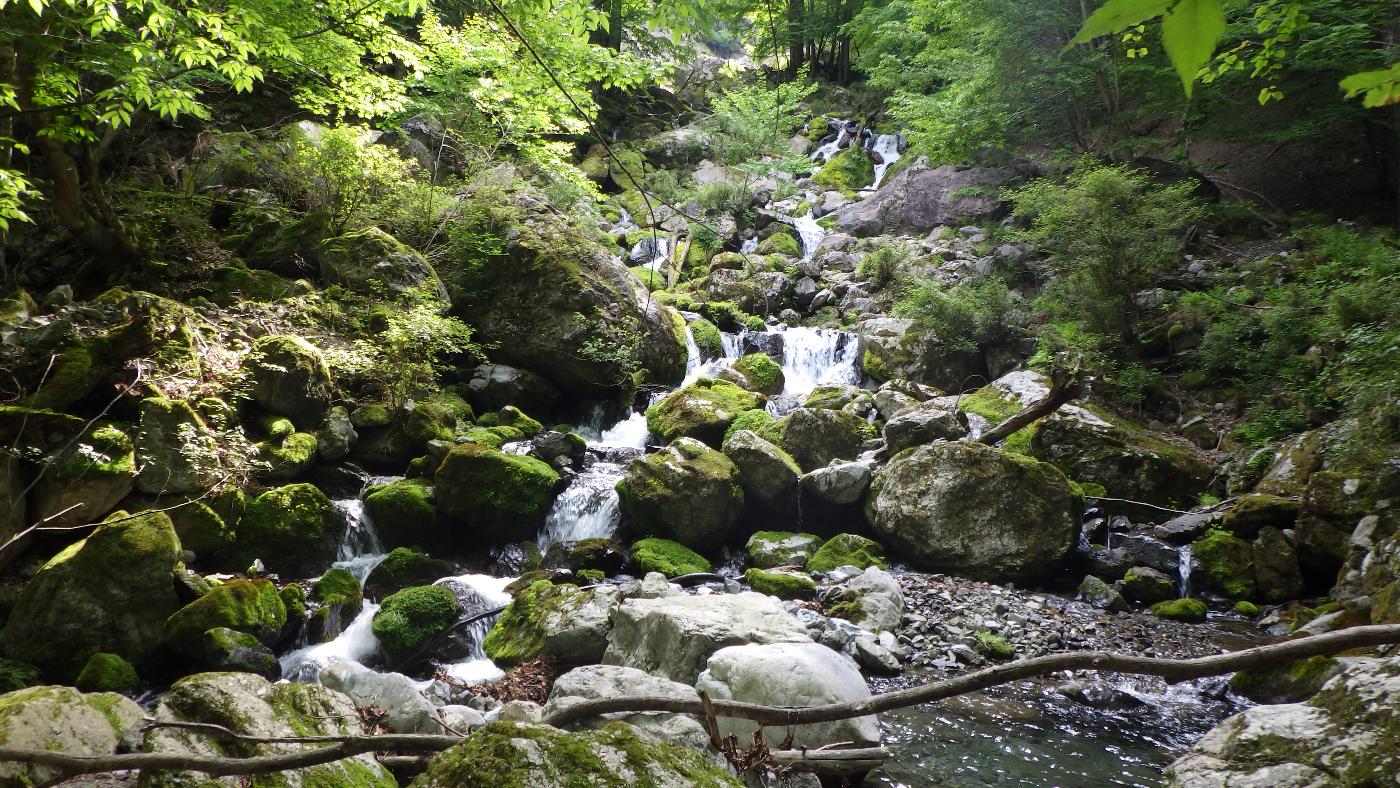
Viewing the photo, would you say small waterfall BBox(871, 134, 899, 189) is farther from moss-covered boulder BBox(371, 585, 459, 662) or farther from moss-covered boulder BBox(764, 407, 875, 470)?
moss-covered boulder BBox(371, 585, 459, 662)

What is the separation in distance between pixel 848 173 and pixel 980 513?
720 inches

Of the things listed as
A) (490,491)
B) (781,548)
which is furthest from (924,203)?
(490,491)

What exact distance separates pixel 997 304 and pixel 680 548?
26.1 ft

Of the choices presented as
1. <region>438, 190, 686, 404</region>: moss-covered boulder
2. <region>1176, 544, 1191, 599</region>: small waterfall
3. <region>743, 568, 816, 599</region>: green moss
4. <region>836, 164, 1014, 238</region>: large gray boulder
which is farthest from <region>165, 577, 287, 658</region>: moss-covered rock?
<region>836, 164, 1014, 238</region>: large gray boulder

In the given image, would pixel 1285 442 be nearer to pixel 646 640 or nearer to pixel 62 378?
pixel 646 640

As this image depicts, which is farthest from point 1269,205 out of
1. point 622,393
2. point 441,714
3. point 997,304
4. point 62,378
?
point 62,378

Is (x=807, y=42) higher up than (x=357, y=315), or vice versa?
(x=807, y=42)

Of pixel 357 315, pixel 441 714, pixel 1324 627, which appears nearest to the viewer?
pixel 441 714

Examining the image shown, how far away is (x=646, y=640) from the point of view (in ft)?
17.1

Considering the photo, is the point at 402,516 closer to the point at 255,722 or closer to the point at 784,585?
the point at 784,585

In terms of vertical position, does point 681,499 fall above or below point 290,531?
above

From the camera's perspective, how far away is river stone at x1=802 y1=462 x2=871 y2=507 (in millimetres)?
8906

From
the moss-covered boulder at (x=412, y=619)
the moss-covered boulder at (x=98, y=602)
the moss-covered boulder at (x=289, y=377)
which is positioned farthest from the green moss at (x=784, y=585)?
the moss-covered boulder at (x=289, y=377)

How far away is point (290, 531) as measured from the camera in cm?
717
